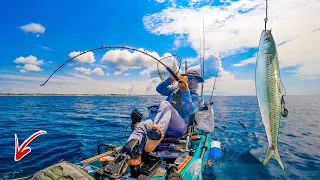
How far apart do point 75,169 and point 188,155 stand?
10.7 ft

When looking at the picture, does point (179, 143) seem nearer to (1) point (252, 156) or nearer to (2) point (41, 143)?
(1) point (252, 156)

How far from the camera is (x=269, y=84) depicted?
2.10m

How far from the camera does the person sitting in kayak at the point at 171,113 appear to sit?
13.9 ft

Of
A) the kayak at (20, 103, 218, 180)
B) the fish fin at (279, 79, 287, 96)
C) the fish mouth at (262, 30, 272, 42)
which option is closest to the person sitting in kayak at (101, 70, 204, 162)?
the kayak at (20, 103, 218, 180)

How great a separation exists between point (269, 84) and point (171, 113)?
3.20 meters

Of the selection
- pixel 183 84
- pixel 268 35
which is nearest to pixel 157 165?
pixel 183 84

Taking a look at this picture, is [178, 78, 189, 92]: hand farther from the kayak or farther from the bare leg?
the kayak

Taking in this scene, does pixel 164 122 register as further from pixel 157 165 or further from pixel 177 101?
pixel 177 101

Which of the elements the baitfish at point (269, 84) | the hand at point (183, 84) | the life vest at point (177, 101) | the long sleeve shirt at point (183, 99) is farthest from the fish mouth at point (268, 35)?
the life vest at point (177, 101)

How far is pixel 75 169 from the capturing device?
2834mm

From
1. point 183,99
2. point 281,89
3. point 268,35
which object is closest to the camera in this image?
point 268,35

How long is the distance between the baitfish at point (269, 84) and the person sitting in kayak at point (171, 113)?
247 cm

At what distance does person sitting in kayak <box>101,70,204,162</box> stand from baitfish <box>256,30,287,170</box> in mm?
2469

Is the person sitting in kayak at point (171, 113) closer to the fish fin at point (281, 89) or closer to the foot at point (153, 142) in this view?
the foot at point (153, 142)
